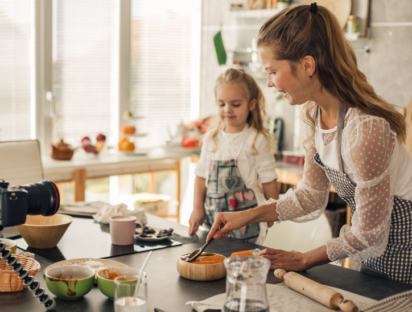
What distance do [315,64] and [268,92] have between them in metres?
2.75

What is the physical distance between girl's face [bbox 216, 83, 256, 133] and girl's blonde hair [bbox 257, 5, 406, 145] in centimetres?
90

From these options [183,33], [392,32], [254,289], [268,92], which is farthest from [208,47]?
[254,289]

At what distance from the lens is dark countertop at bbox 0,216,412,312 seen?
1.05m

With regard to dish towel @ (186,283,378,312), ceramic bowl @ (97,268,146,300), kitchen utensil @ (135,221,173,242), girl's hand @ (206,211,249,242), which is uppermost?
girl's hand @ (206,211,249,242)

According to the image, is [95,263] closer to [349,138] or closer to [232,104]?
[349,138]

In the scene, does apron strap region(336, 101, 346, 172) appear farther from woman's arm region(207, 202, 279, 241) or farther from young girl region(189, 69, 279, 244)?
young girl region(189, 69, 279, 244)

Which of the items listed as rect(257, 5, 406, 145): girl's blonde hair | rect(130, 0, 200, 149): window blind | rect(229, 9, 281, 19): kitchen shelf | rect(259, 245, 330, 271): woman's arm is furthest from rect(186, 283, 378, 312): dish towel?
rect(130, 0, 200, 149): window blind

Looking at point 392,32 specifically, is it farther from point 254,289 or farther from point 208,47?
point 254,289

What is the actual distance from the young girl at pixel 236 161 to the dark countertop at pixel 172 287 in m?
0.66

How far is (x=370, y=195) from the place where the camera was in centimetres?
117

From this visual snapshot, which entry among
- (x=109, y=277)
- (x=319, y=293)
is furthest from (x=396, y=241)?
(x=109, y=277)

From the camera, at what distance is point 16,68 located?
3.40 metres

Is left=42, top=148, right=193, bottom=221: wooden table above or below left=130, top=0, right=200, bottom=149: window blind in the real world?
below

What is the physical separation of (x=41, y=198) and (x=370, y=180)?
29.4 inches
